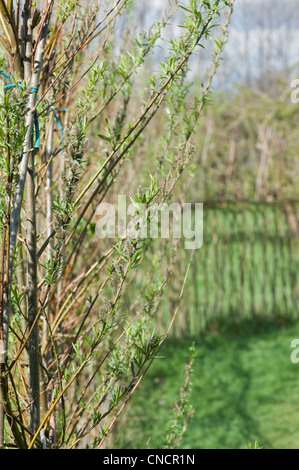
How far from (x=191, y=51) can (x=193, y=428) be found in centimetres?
317

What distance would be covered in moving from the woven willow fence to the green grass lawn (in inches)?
7.9

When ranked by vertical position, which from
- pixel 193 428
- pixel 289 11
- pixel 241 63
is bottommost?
pixel 193 428

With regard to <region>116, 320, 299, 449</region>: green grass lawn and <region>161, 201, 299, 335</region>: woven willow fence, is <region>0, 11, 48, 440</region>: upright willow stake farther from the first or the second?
<region>161, 201, 299, 335</region>: woven willow fence

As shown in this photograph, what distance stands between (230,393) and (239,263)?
5.63 ft

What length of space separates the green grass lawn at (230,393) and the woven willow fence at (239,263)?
0.20m

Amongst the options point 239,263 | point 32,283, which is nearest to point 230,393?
point 239,263

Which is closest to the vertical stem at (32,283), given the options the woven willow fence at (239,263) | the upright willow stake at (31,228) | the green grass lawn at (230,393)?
the upright willow stake at (31,228)

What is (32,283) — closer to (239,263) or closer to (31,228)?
(31,228)

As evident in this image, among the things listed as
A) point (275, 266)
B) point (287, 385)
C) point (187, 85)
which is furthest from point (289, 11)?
point (187, 85)

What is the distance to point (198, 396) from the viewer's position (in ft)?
13.9

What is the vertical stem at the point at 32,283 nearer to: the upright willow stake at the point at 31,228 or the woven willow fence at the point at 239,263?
the upright willow stake at the point at 31,228

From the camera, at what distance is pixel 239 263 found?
5.64 metres

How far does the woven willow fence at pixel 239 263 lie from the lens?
5465mm
